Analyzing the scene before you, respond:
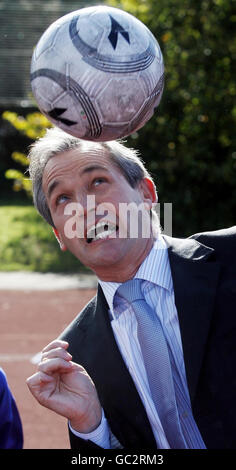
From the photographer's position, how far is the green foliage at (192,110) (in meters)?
12.6

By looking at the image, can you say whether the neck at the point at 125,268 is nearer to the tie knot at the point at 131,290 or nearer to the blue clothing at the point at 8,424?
the tie knot at the point at 131,290

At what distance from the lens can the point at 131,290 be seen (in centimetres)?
264

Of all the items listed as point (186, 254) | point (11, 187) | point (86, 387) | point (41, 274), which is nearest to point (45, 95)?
point (186, 254)

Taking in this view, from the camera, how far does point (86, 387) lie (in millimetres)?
2521

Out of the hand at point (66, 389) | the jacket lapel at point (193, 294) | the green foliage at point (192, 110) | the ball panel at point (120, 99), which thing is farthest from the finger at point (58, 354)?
the green foliage at point (192, 110)

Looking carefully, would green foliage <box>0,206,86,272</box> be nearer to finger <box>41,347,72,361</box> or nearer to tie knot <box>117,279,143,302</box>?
tie knot <box>117,279,143,302</box>

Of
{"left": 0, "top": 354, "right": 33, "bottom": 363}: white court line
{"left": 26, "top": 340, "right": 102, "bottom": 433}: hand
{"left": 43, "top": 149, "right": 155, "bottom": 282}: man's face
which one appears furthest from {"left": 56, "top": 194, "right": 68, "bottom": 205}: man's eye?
{"left": 0, "top": 354, "right": 33, "bottom": 363}: white court line

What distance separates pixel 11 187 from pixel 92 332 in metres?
22.0

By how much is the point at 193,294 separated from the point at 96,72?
82 centimetres

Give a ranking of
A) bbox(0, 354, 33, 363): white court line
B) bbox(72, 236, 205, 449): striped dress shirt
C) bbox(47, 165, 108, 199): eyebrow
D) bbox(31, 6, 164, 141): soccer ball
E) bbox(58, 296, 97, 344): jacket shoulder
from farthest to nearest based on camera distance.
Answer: bbox(0, 354, 33, 363): white court line < bbox(58, 296, 97, 344): jacket shoulder < bbox(47, 165, 108, 199): eyebrow < bbox(72, 236, 205, 449): striped dress shirt < bbox(31, 6, 164, 141): soccer ball

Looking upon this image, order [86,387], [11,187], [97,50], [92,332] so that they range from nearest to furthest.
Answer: [97,50] → [86,387] → [92,332] → [11,187]

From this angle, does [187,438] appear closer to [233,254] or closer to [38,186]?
[233,254]

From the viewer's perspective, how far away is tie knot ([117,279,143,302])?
8.59ft

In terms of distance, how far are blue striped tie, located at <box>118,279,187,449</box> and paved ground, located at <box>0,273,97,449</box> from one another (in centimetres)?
365
